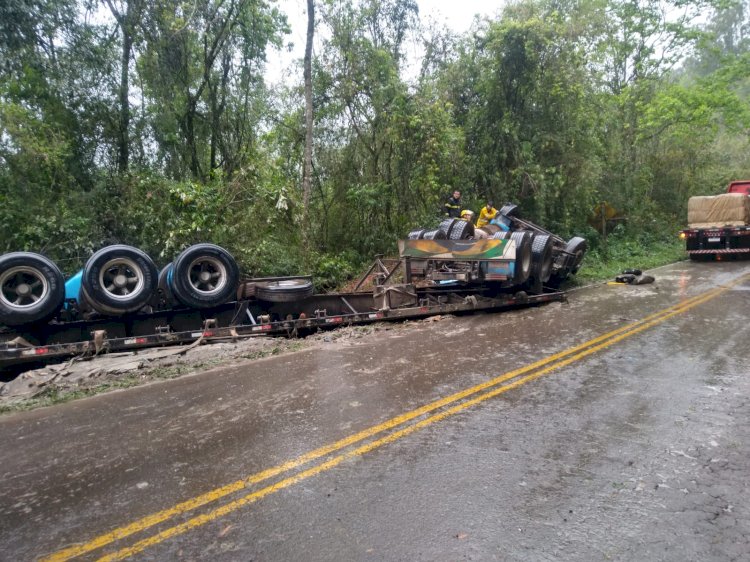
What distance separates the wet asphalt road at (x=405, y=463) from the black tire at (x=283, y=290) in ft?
6.40

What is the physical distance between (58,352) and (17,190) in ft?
21.4

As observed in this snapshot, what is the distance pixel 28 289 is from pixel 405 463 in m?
5.97

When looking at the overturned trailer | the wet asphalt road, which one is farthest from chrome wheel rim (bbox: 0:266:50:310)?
the wet asphalt road

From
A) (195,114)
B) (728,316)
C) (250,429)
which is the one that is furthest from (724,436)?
(195,114)

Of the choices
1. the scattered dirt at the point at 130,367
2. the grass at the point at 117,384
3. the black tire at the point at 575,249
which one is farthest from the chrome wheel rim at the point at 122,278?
the black tire at the point at 575,249

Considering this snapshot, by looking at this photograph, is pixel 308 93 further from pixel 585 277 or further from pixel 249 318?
pixel 585 277

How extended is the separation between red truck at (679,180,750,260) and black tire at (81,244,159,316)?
1776 cm

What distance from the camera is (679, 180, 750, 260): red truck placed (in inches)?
655

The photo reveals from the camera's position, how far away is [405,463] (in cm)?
367

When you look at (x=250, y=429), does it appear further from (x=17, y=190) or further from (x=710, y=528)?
(x=17, y=190)

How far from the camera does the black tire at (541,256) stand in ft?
34.5

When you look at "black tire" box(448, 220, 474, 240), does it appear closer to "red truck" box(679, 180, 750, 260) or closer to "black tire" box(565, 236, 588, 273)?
"black tire" box(565, 236, 588, 273)

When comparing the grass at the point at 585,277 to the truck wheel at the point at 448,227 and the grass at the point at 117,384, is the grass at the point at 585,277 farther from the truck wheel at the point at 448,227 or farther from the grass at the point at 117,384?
the truck wheel at the point at 448,227

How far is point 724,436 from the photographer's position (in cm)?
394
